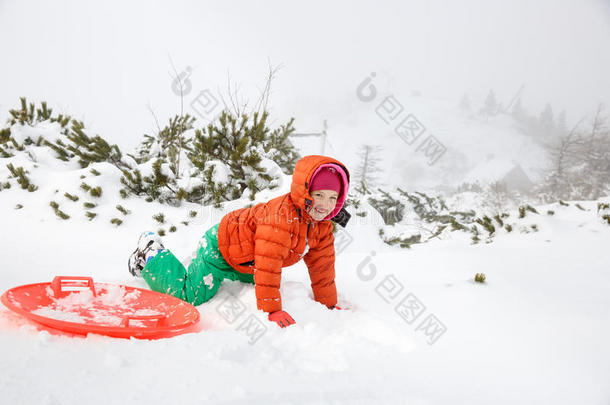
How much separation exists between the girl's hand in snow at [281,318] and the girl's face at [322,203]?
1.89 feet

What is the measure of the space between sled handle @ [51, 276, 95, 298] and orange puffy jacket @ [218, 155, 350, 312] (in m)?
0.78

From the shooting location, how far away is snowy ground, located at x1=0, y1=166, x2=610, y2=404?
924 mm

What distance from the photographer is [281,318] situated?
150cm

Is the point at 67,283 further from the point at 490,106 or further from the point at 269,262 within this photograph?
the point at 490,106

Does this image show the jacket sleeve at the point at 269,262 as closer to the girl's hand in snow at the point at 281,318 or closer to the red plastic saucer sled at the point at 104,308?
the girl's hand in snow at the point at 281,318

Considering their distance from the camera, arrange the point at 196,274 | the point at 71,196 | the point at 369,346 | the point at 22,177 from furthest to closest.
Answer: the point at 22,177
the point at 71,196
the point at 196,274
the point at 369,346

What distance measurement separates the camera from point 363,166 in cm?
2536

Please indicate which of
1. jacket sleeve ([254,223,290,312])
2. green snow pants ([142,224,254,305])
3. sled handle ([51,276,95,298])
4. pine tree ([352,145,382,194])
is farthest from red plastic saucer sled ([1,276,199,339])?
pine tree ([352,145,382,194])

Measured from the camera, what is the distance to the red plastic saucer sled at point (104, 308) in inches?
47.0

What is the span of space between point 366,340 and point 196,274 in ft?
3.77

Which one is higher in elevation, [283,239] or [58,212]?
[283,239]

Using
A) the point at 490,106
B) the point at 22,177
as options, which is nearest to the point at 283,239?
the point at 22,177

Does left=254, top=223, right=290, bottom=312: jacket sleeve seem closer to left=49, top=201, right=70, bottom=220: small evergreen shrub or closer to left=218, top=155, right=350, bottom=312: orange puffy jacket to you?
left=218, top=155, right=350, bottom=312: orange puffy jacket

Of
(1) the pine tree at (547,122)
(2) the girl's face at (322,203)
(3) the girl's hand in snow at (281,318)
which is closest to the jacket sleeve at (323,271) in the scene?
(2) the girl's face at (322,203)
